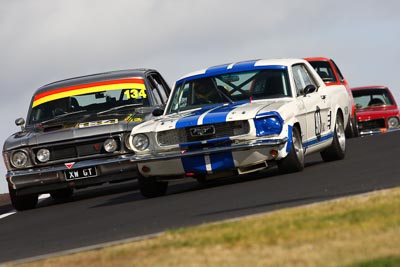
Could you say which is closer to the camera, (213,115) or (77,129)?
(213,115)

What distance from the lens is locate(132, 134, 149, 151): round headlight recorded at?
50.6 feet

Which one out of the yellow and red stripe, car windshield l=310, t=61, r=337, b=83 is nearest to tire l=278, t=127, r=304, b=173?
the yellow and red stripe

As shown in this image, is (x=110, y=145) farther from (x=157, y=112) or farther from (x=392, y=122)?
(x=392, y=122)

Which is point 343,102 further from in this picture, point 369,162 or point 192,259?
point 192,259

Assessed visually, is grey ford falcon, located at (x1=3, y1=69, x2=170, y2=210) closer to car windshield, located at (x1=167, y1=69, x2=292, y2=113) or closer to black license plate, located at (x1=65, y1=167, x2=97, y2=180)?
black license plate, located at (x1=65, y1=167, x2=97, y2=180)

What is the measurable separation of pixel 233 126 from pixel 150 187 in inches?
51.7

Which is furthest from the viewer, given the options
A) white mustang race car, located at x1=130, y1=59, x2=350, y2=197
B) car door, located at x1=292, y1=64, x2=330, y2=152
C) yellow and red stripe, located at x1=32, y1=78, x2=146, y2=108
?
yellow and red stripe, located at x1=32, y1=78, x2=146, y2=108

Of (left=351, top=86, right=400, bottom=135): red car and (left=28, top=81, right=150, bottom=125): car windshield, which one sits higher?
(left=28, top=81, right=150, bottom=125): car windshield

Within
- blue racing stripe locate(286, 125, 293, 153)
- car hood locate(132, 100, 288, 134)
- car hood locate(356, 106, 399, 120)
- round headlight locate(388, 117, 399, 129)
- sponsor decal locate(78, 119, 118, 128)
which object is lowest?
round headlight locate(388, 117, 399, 129)

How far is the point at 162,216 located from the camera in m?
12.4

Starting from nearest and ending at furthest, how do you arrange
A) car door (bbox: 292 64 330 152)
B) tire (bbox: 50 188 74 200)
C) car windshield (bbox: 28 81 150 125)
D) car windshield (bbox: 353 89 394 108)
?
1. car door (bbox: 292 64 330 152)
2. car windshield (bbox: 28 81 150 125)
3. tire (bbox: 50 188 74 200)
4. car windshield (bbox: 353 89 394 108)

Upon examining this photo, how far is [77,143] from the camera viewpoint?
677 inches

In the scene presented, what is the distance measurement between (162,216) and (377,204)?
9.20ft

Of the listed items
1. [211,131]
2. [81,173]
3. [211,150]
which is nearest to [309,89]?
[211,131]
